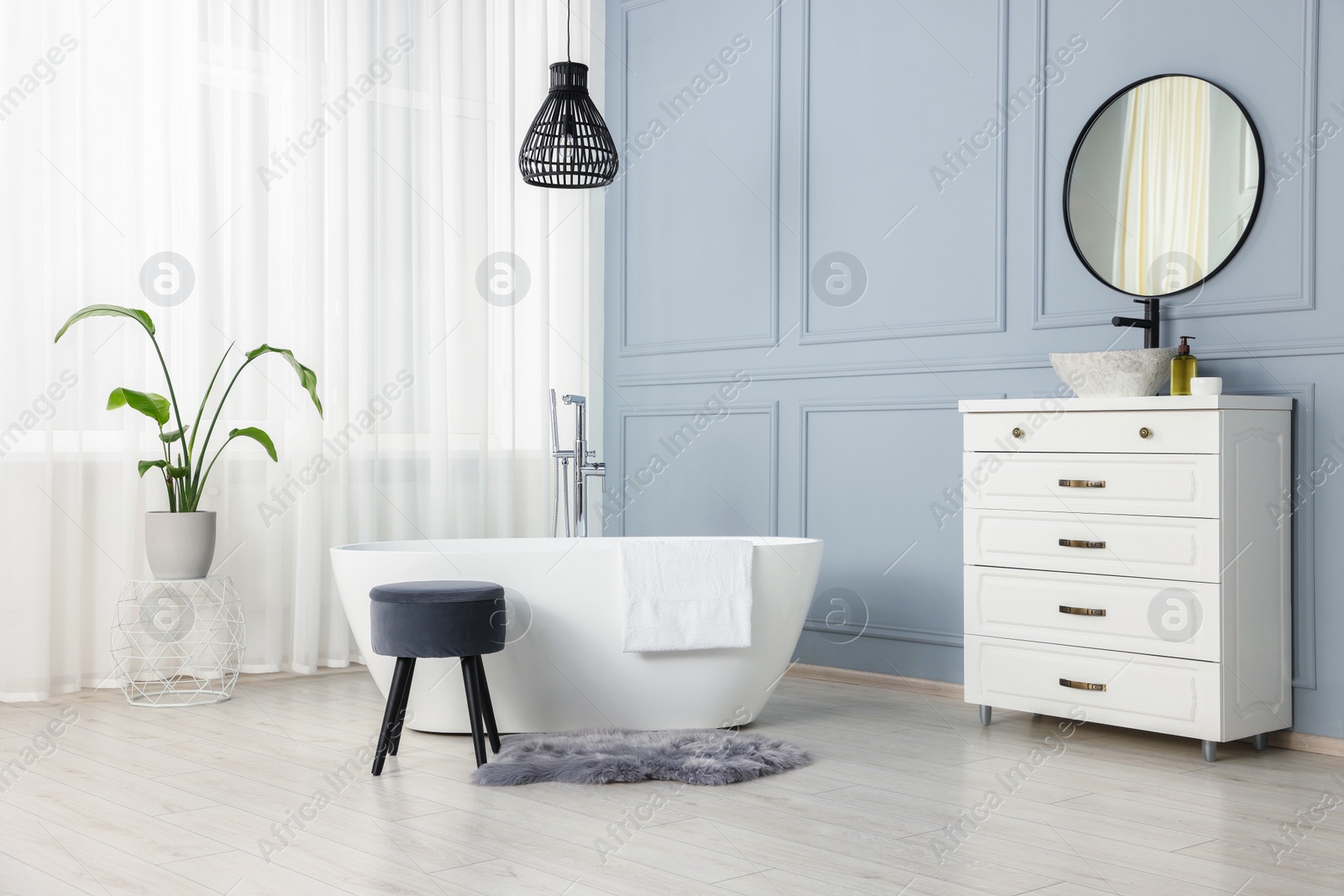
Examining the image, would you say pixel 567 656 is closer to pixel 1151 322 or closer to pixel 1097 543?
pixel 1097 543

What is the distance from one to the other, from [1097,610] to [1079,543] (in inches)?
7.0

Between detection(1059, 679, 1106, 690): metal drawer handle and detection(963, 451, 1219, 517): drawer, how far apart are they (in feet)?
1.46

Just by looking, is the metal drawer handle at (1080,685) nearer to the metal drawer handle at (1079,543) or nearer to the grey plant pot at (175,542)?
the metal drawer handle at (1079,543)

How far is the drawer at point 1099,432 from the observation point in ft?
10.1

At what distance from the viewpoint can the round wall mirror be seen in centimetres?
339

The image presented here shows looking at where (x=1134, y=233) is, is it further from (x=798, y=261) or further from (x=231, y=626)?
(x=231, y=626)

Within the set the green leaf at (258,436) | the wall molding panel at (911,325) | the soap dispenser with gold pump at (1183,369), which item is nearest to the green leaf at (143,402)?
the green leaf at (258,436)

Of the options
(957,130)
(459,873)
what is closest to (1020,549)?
(957,130)

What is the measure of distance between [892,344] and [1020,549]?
3.42 ft

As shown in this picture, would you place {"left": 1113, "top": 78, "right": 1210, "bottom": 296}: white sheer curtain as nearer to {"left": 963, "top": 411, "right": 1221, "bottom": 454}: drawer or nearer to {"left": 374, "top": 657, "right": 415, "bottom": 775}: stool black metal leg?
{"left": 963, "top": 411, "right": 1221, "bottom": 454}: drawer

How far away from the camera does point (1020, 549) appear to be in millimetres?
3393

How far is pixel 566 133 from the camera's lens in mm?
3918

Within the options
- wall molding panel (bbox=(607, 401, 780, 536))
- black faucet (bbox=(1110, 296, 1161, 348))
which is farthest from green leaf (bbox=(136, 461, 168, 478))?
black faucet (bbox=(1110, 296, 1161, 348))

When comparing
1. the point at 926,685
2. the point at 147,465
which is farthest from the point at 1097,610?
the point at 147,465
